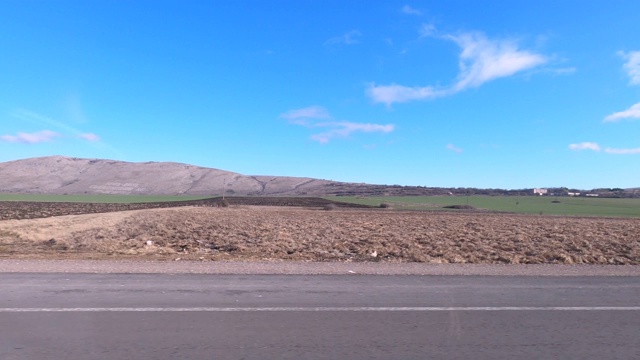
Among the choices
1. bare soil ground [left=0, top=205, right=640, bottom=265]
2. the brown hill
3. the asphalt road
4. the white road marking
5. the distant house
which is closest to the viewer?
the asphalt road

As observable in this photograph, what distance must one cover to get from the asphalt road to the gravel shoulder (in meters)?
1.15

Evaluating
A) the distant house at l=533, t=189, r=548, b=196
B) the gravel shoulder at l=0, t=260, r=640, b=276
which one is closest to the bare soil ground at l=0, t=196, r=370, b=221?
the gravel shoulder at l=0, t=260, r=640, b=276

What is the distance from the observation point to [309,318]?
7.86 metres

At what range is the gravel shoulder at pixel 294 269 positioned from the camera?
12672mm

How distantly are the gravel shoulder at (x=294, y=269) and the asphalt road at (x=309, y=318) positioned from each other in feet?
3.77

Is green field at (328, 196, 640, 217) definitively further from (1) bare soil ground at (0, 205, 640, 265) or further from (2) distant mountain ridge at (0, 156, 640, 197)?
(2) distant mountain ridge at (0, 156, 640, 197)

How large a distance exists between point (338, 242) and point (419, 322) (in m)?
16.6

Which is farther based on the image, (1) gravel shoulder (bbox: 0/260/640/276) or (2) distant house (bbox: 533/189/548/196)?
(2) distant house (bbox: 533/189/548/196)

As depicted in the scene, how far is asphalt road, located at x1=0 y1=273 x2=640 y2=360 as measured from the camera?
632cm

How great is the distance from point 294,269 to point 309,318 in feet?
18.6

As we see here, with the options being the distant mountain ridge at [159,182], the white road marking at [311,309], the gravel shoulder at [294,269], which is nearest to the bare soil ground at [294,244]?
the gravel shoulder at [294,269]

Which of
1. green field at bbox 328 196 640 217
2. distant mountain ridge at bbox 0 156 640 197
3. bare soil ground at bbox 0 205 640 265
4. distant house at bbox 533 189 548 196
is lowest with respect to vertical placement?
bare soil ground at bbox 0 205 640 265

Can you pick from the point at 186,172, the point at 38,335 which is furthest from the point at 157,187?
the point at 38,335

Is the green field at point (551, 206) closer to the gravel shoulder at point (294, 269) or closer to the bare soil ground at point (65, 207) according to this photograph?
the bare soil ground at point (65, 207)
